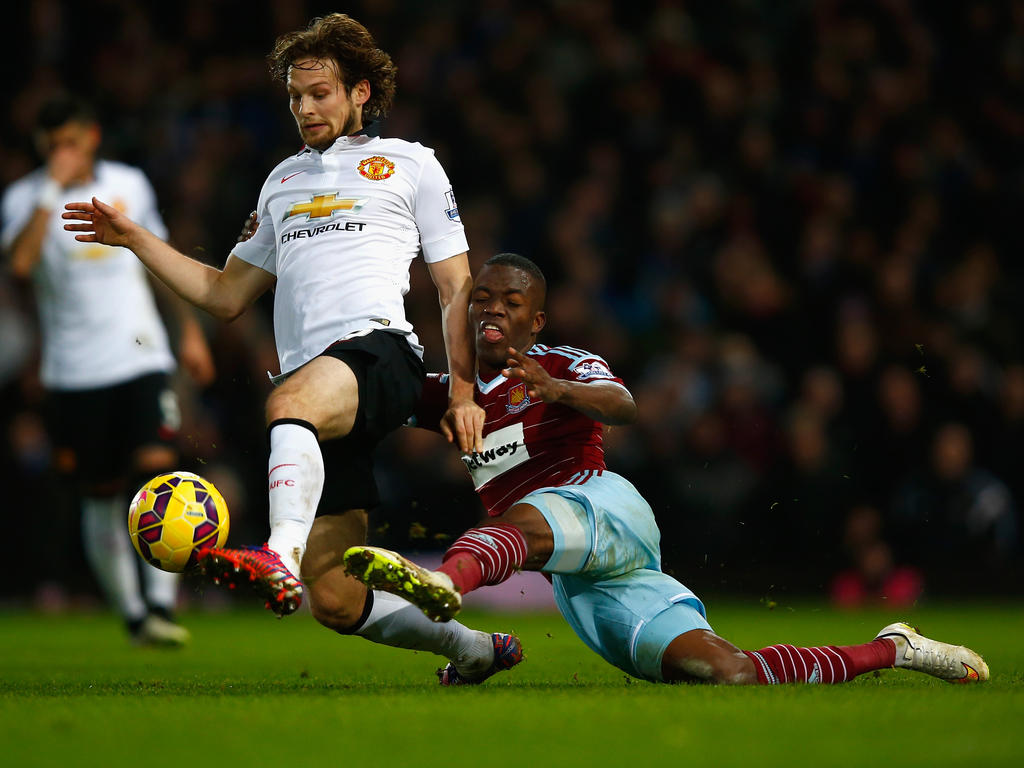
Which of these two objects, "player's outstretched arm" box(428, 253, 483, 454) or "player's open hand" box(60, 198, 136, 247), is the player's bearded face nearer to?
"player's outstretched arm" box(428, 253, 483, 454)

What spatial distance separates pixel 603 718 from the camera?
3748 mm

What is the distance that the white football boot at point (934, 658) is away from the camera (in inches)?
187

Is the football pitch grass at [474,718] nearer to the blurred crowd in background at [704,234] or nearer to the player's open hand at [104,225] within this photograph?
the player's open hand at [104,225]

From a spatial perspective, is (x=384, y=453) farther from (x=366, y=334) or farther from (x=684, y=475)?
(x=366, y=334)

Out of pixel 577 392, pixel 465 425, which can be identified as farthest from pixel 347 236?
pixel 577 392

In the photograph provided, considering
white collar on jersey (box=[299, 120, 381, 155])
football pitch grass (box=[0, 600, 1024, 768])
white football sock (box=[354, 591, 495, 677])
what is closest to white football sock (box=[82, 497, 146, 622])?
A: football pitch grass (box=[0, 600, 1024, 768])

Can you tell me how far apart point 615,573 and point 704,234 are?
7.79 meters

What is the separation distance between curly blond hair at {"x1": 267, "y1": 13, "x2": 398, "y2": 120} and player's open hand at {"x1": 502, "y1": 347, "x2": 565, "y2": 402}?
1401mm

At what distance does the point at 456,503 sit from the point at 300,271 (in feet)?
15.2

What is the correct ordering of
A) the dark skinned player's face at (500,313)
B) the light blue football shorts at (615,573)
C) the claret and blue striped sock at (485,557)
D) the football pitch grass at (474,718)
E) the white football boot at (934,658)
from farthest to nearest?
the dark skinned player's face at (500,313) < the white football boot at (934,658) < the light blue football shorts at (615,573) < the claret and blue striped sock at (485,557) < the football pitch grass at (474,718)

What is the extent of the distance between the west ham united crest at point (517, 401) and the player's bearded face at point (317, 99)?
1132 mm

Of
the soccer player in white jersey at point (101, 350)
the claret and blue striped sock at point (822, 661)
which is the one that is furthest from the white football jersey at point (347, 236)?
the soccer player in white jersey at point (101, 350)

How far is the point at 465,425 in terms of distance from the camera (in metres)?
4.59

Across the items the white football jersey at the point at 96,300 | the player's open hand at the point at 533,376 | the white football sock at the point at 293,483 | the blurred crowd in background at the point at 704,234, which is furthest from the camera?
the blurred crowd in background at the point at 704,234
